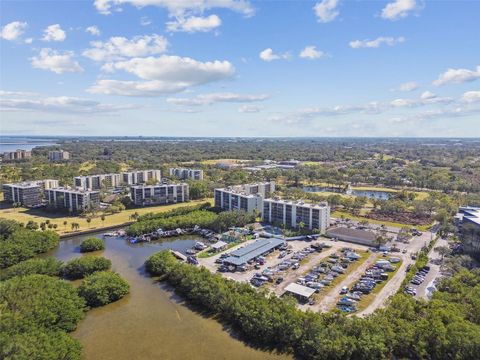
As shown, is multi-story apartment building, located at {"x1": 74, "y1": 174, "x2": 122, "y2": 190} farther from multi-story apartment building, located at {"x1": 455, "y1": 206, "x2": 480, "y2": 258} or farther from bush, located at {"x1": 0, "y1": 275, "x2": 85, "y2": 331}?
multi-story apartment building, located at {"x1": 455, "y1": 206, "x2": 480, "y2": 258}

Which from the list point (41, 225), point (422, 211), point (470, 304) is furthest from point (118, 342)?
point (422, 211)

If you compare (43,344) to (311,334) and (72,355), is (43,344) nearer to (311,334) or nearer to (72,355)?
(72,355)

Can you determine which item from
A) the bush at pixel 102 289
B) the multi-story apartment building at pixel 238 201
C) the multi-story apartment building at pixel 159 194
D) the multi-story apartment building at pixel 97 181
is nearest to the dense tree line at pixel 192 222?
the multi-story apartment building at pixel 238 201

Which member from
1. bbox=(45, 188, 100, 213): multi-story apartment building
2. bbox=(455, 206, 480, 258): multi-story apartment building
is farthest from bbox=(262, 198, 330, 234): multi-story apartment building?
bbox=(45, 188, 100, 213): multi-story apartment building

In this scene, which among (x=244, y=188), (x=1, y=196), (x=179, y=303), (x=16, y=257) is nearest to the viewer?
(x=179, y=303)

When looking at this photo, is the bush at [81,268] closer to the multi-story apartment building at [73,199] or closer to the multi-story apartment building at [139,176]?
the multi-story apartment building at [73,199]
